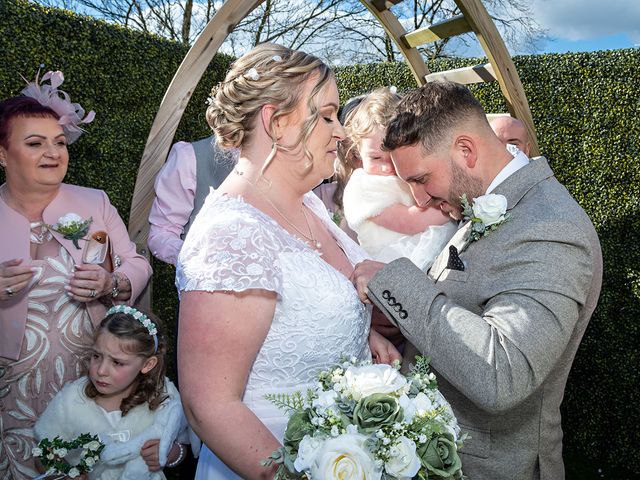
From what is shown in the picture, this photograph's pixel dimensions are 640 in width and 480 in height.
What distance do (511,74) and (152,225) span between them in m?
2.56

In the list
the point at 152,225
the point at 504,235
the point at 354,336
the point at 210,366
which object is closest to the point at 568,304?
the point at 504,235

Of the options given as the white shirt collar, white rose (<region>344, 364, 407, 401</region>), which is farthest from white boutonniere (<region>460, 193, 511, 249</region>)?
white rose (<region>344, 364, 407, 401</region>)

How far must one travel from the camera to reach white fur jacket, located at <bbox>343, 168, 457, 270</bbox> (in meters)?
3.10

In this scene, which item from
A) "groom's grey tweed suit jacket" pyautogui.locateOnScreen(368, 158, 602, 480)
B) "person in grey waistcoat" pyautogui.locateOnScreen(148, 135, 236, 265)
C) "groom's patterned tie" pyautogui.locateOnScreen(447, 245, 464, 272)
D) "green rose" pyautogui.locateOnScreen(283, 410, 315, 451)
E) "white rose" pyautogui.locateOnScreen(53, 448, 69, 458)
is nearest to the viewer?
"green rose" pyautogui.locateOnScreen(283, 410, 315, 451)

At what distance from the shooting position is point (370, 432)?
59.6 inches

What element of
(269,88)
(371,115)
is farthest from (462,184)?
(371,115)

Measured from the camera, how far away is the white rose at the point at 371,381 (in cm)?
158

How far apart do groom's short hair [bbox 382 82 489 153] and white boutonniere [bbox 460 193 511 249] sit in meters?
0.32

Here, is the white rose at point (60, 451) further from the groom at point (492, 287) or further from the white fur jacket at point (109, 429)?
the groom at point (492, 287)

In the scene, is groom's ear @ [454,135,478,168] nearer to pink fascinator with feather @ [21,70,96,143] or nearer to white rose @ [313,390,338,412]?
white rose @ [313,390,338,412]

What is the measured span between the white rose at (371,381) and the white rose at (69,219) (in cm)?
205

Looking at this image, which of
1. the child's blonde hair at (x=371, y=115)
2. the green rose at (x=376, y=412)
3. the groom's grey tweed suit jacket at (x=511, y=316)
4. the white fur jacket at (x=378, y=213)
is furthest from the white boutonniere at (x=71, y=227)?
the green rose at (x=376, y=412)

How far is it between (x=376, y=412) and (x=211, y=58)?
234cm

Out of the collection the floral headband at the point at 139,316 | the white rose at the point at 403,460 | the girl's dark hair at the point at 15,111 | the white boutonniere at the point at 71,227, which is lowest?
the floral headband at the point at 139,316
